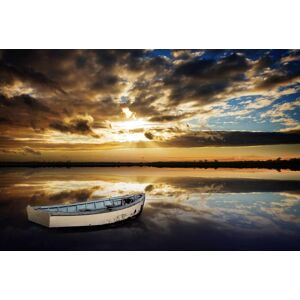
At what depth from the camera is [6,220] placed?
33.9 feet

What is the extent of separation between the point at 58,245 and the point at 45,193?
340 inches

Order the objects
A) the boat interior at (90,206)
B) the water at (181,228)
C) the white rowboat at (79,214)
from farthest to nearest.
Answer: the boat interior at (90,206)
the white rowboat at (79,214)
the water at (181,228)

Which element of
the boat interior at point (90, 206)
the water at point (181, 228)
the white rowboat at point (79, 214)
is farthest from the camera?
the boat interior at point (90, 206)

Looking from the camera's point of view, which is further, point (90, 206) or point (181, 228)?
point (90, 206)

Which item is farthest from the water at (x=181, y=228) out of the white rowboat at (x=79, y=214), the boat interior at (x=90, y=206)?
the boat interior at (x=90, y=206)

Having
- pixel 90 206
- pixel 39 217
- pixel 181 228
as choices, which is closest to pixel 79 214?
pixel 39 217

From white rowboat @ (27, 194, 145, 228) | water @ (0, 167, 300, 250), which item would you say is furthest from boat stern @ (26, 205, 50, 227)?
water @ (0, 167, 300, 250)

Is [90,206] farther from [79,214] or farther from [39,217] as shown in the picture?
[39,217]

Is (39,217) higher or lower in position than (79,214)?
lower

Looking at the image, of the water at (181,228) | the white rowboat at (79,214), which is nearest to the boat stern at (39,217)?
the white rowboat at (79,214)

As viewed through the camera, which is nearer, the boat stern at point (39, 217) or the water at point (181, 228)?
the water at point (181, 228)

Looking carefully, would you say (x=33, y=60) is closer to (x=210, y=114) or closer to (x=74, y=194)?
(x=74, y=194)

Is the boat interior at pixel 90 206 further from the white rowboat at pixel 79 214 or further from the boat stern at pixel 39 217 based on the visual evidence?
the boat stern at pixel 39 217

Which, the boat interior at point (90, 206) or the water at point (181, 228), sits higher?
the boat interior at point (90, 206)
